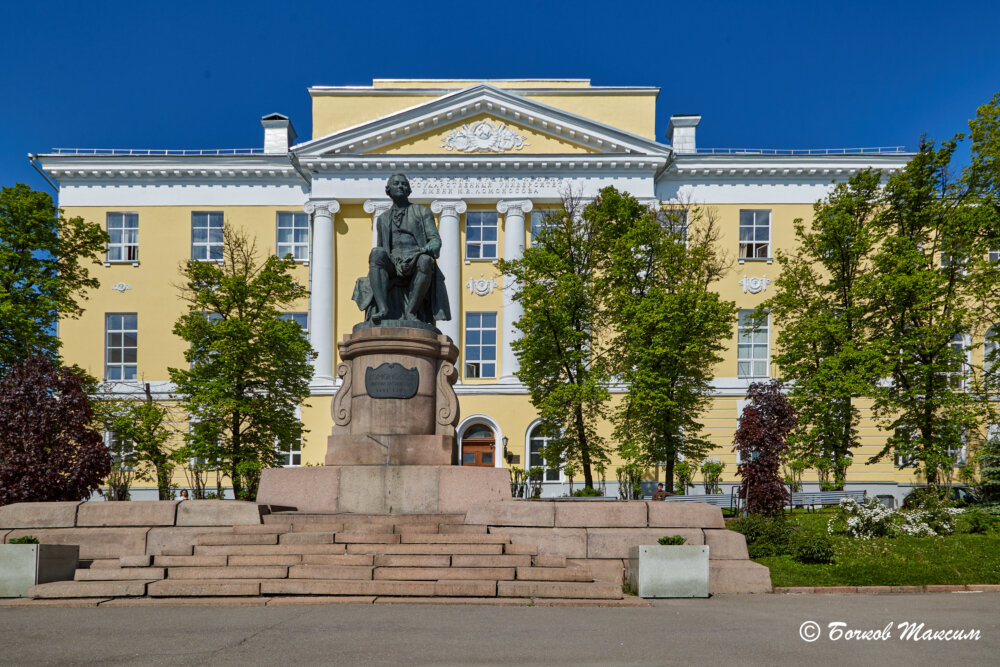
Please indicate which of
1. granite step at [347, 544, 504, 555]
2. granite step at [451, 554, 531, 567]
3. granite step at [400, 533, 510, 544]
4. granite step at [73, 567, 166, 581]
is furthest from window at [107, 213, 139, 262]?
granite step at [451, 554, 531, 567]

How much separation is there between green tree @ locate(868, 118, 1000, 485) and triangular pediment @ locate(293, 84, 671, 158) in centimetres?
1234

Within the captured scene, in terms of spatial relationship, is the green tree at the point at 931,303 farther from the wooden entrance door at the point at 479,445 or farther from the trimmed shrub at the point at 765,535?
the wooden entrance door at the point at 479,445

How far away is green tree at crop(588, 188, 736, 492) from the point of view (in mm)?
33000

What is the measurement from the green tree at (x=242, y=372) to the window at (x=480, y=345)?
30.9 ft

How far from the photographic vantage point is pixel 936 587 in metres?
14.6

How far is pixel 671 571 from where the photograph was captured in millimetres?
11703

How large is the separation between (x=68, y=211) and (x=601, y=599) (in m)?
39.0

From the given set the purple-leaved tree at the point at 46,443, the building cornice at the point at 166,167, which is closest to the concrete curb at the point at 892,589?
the purple-leaved tree at the point at 46,443

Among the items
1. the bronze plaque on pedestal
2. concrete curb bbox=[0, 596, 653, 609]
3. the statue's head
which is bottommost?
concrete curb bbox=[0, 596, 653, 609]

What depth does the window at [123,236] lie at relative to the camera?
4231 centimetres

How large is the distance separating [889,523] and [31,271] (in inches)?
1111

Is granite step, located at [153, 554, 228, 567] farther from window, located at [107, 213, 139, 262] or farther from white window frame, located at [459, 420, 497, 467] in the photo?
window, located at [107, 213, 139, 262]

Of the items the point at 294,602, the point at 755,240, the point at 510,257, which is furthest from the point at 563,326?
the point at 294,602

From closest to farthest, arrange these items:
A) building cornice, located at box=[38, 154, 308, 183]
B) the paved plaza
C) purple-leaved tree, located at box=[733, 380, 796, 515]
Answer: the paved plaza < purple-leaved tree, located at box=[733, 380, 796, 515] < building cornice, located at box=[38, 154, 308, 183]
